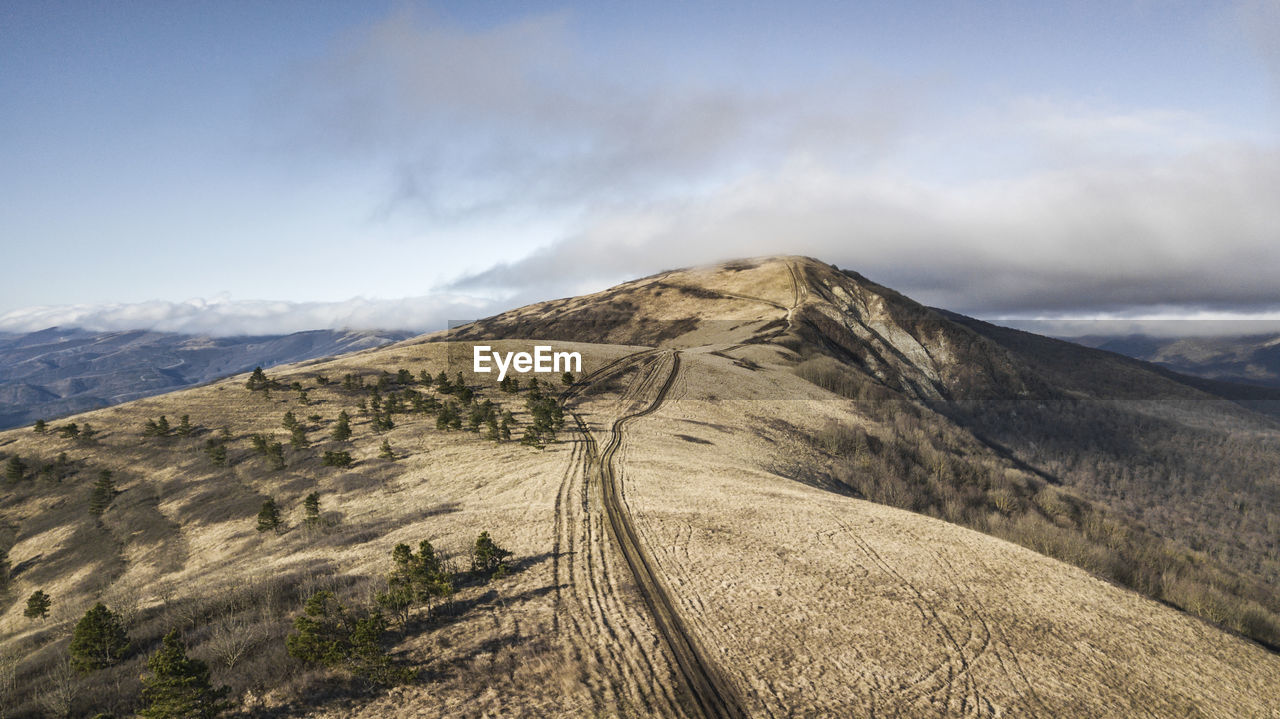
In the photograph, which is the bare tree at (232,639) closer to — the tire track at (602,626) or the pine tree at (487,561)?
the pine tree at (487,561)

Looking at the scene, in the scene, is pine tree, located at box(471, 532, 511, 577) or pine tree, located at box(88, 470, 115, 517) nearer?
pine tree, located at box(471, 532, 511, 577)

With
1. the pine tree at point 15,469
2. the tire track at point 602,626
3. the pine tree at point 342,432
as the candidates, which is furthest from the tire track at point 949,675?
the pine tree at point 15,469

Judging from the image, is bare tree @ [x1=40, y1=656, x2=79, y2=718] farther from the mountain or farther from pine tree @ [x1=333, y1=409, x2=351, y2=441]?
pine tree @ [x1=333, y1=409, x2=351, y2=441]

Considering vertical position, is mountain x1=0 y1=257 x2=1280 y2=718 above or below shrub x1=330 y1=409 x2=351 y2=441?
below

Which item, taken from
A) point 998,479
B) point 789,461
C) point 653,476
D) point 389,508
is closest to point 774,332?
point 998,479

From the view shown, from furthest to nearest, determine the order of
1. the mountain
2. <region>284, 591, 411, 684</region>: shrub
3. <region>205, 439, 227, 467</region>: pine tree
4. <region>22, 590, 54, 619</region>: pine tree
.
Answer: <region>205, 439, 227, 467</region>: pine tree, <region>22, 590, 54, 619</region>: pine tree, the mountain, <region>284, 591, 411, 684</region>: shrub

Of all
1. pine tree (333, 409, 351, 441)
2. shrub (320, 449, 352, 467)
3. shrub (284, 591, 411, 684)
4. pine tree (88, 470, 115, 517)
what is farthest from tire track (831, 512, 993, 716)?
pine tree (88, 470, 115, 517)
